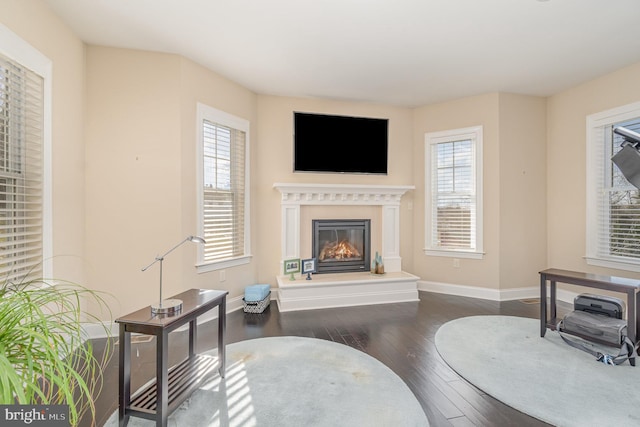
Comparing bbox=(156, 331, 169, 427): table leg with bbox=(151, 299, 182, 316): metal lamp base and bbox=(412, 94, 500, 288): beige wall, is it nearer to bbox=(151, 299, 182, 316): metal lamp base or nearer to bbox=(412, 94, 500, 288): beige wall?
bbox=(151, 299, 182, 316): metal lamp base

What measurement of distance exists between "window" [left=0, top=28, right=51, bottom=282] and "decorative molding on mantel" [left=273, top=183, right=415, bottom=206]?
95.8 inches

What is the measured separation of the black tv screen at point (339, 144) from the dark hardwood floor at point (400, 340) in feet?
6.75

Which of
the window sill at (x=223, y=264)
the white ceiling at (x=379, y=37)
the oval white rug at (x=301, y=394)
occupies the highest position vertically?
the white ceiling at (x=379, y=37)

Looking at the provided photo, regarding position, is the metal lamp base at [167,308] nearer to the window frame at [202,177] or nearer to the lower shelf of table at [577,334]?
the window frame at [202,177]

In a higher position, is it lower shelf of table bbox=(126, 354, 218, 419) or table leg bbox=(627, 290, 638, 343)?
table leg bbox=(627, 290, 638, 343)

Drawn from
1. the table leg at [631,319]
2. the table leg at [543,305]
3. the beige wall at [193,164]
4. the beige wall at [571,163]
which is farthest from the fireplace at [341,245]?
the table leg at [631,319]

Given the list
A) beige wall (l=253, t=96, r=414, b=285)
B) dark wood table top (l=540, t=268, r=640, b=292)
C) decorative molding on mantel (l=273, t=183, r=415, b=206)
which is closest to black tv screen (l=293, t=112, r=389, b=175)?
beige wall (l=253, t=96, r=414, b=285)

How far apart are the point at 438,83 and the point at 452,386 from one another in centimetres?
352

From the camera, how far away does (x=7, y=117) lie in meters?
2.22

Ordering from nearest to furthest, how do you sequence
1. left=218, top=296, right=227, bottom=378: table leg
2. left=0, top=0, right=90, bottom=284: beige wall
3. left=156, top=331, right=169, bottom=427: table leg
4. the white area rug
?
left=156, top=331, right=169, bottom=427: table leg, the white area rug, left=218, top=296, right=227, bottom=378: table leg, left=0, top=0, right=90, bottom=284: beige wall

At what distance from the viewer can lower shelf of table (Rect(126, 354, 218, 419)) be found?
1.73 meters

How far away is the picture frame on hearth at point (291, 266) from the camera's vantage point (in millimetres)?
4176

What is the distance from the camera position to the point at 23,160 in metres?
2.38

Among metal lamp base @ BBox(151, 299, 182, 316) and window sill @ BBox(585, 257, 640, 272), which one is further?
window sill @ BBox(585, 257, 640, 272)
